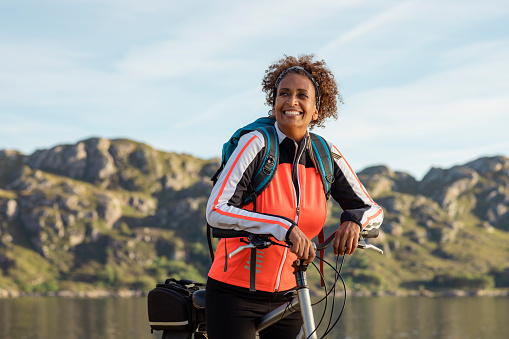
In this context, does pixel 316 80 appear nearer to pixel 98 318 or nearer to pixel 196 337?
pixel 196 337

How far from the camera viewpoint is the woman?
12.5 feet

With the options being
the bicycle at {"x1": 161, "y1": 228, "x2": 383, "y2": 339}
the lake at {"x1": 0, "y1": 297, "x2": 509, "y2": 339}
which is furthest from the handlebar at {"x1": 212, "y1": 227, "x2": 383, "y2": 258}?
the lake at {"x1": 0, "y1": 297, "x2": 509, "y2": 339}

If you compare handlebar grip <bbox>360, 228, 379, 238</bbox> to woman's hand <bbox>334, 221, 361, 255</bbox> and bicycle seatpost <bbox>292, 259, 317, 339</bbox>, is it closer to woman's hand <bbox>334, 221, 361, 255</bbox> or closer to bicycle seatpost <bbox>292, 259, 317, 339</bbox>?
woman's hand <bbox>334, 221, 361, 255</bbox>

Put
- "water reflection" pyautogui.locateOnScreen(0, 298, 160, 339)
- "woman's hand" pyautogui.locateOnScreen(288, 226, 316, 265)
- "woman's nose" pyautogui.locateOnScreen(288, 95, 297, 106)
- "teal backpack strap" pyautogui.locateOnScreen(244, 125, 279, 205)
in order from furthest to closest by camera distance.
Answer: "water reflection" pyautogui.locateOnScreen(0, 298, 160, 339)
"woman's nose" pyautogui.locateOnScreen(288, 95, 297, 106)
"teal backpack strap" pyautogui.locateOnScreen(244, 125, 279, 205)
"woman's hand" pyautogui.locateOnScreen(288, 226, 316, 265)

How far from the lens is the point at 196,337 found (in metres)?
4.66

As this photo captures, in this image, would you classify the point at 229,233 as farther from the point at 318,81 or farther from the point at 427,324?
the point at 427,324

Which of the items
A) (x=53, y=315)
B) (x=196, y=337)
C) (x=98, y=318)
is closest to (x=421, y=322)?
(x=98, y=318)

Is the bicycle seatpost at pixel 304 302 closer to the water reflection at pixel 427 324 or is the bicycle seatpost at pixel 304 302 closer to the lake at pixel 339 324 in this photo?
the lake at pixel 339 324

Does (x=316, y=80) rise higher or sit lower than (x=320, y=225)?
higher

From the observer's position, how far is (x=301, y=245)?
11.4ft

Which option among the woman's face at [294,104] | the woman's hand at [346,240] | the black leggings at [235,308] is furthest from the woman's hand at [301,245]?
the woman's face at [294,104]

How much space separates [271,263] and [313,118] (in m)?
1.11

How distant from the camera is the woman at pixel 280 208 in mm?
3797

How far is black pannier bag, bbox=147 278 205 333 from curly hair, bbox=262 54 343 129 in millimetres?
1579
